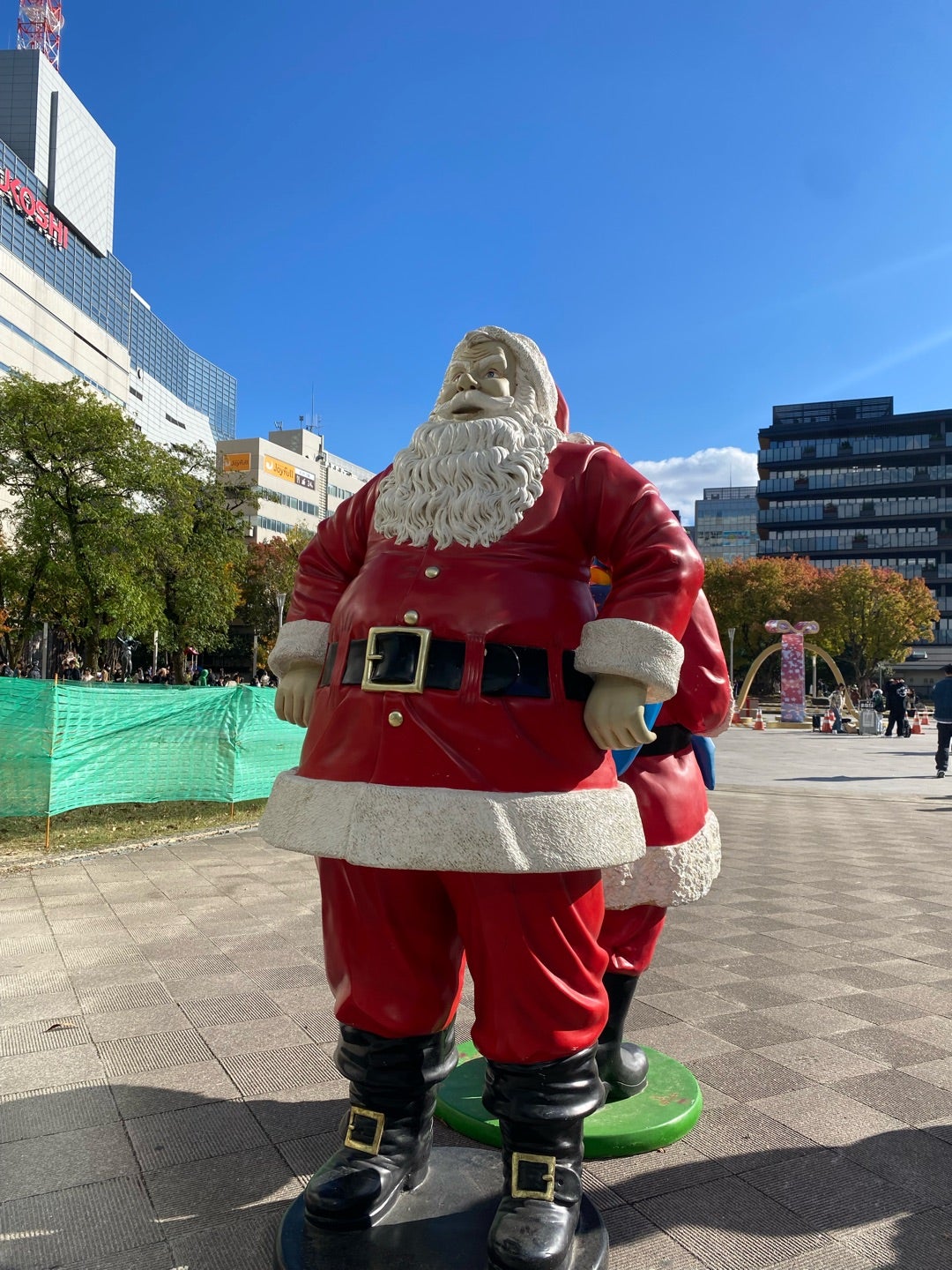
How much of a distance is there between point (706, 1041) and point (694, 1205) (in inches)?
44.2

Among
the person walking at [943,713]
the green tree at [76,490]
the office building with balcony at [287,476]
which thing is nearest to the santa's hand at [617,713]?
the person walking at [943,713]

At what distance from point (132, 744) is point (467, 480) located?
6328 millimetres

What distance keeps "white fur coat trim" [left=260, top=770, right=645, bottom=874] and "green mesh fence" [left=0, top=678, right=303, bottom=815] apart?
18.6 ft

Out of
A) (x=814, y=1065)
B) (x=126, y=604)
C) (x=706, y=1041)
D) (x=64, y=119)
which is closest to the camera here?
(x=814, y=1065)

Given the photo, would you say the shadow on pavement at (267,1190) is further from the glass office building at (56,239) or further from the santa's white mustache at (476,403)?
the glass office building at (56,239)

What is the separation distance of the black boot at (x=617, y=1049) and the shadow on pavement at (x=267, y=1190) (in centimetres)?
28

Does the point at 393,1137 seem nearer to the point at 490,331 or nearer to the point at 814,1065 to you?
the point at 814,1065

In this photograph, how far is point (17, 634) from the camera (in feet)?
59.2

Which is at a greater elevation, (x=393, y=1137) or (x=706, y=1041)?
(x=393, y=1137)

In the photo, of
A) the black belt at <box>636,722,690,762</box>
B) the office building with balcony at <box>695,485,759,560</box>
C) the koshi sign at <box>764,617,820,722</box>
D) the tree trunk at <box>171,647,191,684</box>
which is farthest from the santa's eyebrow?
the office building with balcony at <box>695,485,759,560</box>

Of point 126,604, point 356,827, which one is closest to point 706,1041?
point 356,827

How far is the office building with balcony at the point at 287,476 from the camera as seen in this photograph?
204 feet

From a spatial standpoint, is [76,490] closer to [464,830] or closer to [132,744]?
[132,744]

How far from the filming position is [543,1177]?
1.85m
